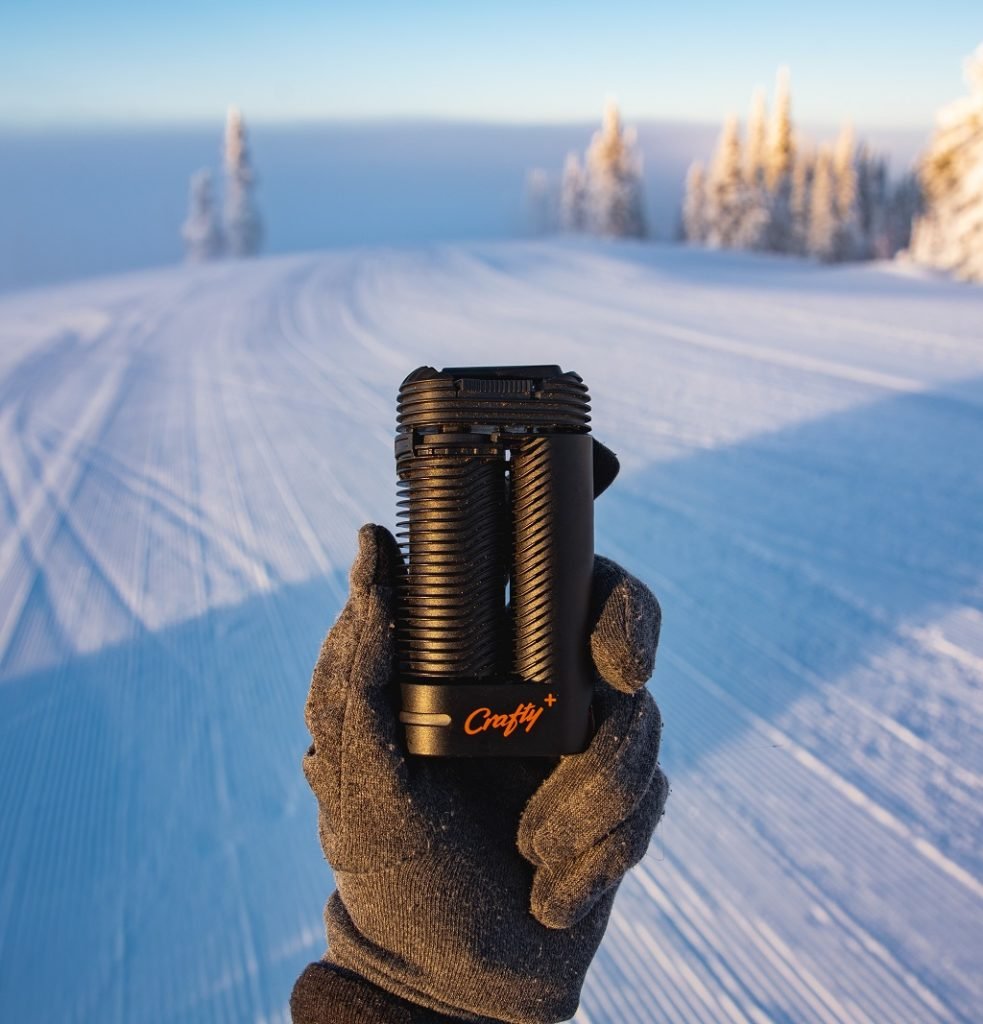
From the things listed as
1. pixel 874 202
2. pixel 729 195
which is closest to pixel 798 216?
pixel 729 195

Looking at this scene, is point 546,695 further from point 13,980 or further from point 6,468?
point 6,468

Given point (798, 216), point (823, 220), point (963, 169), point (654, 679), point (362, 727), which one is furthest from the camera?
point (798, 216)

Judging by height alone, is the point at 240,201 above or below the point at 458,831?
below

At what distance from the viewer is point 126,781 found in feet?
7.76

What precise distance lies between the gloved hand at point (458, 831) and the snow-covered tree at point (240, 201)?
131ft

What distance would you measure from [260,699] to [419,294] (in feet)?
30.2

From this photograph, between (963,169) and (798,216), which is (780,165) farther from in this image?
(963,169)

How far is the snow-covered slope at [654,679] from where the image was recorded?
5.95ft

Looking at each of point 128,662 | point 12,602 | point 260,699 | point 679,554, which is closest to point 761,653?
point 679,554

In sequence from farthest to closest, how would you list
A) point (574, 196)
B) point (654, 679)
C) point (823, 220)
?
point (574, 196) < point (823, 220) < point (654, 679)

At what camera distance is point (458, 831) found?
1204 mm

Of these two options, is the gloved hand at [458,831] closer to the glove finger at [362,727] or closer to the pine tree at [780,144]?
the glove finger at [362,727]

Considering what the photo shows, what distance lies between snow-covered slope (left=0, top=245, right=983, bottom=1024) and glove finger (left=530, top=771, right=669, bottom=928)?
25.8 inches

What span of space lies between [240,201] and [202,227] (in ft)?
7.00
